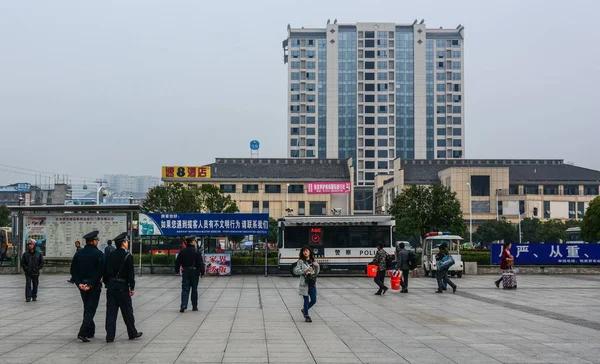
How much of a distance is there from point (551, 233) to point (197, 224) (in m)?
58.9

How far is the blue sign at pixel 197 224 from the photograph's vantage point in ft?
112

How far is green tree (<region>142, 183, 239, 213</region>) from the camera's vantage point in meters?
65.3

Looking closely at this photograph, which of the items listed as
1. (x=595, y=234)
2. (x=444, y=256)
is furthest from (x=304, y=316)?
(x=595, y=234)

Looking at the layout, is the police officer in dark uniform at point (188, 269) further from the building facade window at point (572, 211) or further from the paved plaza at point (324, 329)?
the building facade window at point (572, 211)

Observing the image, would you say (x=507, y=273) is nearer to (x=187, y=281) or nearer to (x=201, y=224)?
(x=187, y=281)

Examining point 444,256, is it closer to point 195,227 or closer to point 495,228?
point 195,227

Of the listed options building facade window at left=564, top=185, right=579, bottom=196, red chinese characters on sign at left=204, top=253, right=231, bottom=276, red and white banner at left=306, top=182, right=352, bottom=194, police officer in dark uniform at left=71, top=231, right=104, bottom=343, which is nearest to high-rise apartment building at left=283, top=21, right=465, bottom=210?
building facade window at left=564, top=185, right=579, bottom=196

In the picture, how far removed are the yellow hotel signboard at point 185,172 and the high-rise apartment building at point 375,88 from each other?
46.4m

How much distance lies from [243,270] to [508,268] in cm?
1504

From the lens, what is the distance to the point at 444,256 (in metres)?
23.5

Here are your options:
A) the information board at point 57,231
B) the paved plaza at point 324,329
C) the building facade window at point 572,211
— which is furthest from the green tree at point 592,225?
the information board at point 57,231

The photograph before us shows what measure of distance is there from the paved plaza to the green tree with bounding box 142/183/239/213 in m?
42.1

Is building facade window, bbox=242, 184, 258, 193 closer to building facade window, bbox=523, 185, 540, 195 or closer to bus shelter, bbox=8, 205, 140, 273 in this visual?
building facade window, bbox=523, 185, 540, 195

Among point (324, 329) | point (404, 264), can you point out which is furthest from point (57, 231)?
point (324, 329)
